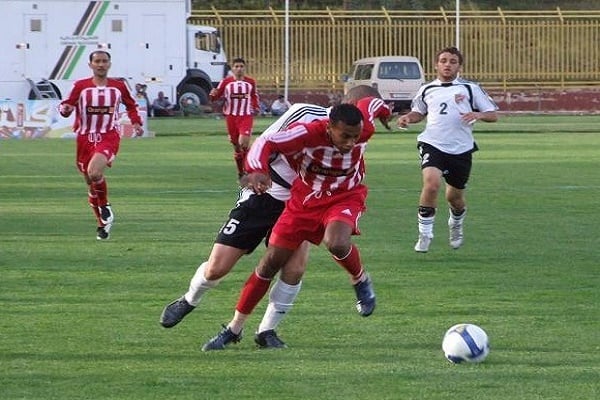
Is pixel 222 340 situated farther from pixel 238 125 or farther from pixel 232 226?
pixel 238 125

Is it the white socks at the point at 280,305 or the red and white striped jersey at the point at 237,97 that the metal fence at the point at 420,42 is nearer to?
the red and white striped jersey at the point at 237,97

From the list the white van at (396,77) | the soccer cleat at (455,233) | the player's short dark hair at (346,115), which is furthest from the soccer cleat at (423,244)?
the white van at (396,77)

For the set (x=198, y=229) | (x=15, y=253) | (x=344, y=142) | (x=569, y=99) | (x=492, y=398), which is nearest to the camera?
(x=492, y=398)

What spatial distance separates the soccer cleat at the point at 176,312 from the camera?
356 inches

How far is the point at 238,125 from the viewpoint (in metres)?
26.9

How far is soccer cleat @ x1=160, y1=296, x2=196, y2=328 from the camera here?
9.04 metres

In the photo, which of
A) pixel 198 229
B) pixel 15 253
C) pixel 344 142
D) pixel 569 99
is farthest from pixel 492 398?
pixel 569 99

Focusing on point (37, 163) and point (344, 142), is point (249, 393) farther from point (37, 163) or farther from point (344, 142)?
point (37, 163)

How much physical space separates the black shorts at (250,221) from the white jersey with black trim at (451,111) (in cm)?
540

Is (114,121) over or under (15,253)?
over

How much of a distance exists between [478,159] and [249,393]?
21.5m

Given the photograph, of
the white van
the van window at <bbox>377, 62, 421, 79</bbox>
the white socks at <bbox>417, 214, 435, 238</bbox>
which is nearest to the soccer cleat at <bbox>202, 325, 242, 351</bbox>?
the white socks at <bbox>417, 214, 435, 238</bbox>

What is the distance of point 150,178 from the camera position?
24.2 m

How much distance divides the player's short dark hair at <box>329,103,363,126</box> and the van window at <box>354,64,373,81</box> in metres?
44.3
